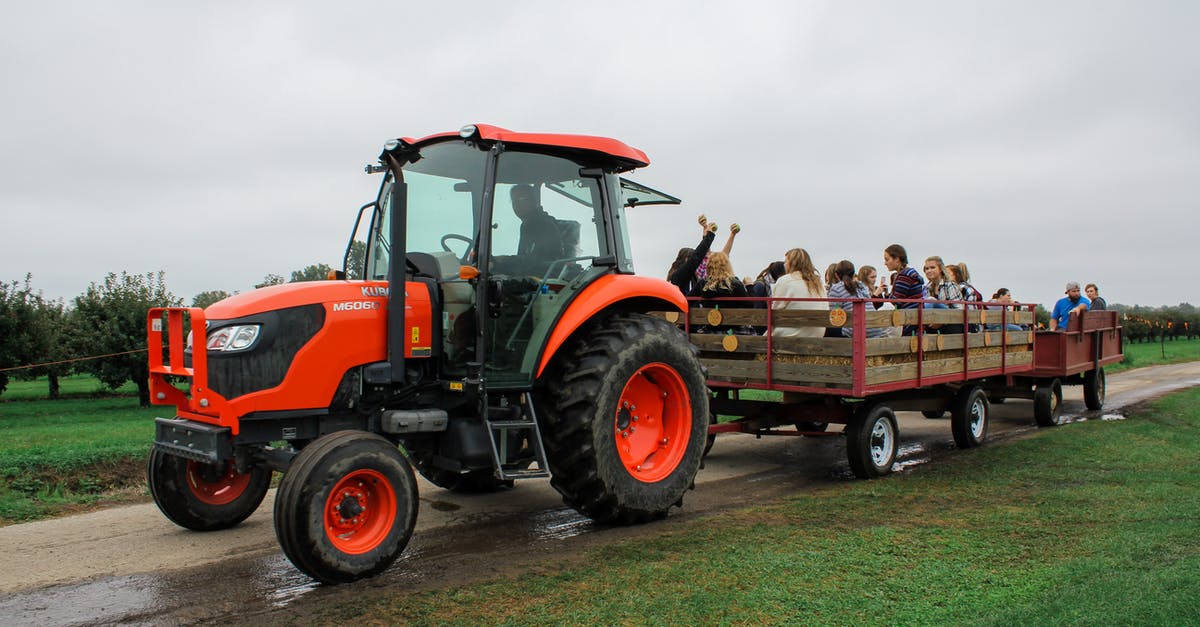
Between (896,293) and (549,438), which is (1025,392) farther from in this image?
(549,438)

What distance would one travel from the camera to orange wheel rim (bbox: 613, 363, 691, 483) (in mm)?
5883

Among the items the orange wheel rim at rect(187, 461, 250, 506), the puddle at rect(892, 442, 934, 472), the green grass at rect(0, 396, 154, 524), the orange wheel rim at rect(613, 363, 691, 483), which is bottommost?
the puddle at rect(892, 442, 934, 472)

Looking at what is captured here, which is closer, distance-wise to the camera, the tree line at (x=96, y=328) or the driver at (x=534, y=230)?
the driver at (x=534, y=230)

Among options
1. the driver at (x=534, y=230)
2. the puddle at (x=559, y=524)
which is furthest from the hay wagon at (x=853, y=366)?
the driver at (x=534, y=230)

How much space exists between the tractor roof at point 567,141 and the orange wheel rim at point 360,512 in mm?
2168

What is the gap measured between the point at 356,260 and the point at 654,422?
2.47 m

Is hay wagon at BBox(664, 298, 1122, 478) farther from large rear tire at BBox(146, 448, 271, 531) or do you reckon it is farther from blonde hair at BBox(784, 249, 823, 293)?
large rear tire at BBox(146, 448, 271, 531)

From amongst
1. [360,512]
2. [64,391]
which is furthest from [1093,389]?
[64,391]

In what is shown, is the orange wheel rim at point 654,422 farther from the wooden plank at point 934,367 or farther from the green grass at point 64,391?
the green grass at point 64,391

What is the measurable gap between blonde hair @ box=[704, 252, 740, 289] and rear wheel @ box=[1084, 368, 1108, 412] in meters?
7.44

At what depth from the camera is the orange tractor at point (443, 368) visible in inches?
178

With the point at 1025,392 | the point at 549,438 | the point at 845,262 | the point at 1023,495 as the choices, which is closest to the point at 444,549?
the point at 549,438

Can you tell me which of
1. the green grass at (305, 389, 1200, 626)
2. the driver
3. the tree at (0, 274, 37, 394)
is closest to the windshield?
the driver

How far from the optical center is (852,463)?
7.32 meters
